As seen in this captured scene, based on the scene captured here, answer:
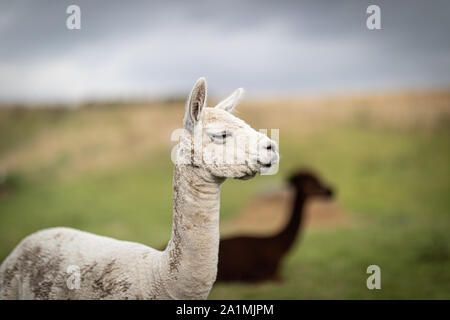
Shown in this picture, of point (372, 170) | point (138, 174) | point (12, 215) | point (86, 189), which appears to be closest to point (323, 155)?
point (372, 170)

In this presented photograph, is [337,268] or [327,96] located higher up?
[327,96]

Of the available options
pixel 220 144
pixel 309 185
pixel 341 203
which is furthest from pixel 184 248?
pixel 341 203

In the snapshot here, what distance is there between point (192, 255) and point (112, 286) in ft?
2.39

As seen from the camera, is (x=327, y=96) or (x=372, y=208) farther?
(x=327, y=96)

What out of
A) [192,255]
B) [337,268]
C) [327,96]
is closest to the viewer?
[192,255]

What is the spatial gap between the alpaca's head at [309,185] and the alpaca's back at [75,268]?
13.3ft

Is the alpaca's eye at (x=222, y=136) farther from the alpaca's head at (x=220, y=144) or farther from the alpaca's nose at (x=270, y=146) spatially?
the alpaca's nose at (x=270, y=146)

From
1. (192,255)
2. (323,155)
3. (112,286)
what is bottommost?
(112,286)

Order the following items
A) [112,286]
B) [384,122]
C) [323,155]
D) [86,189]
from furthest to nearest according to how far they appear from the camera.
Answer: [384,122] → [323,155] → [86,189] → [112,286]

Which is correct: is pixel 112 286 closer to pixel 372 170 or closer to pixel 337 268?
pixel 337 268

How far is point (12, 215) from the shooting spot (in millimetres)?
12984

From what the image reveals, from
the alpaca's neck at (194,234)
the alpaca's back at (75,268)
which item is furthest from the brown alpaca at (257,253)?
the alpaca's neck at (194,234)

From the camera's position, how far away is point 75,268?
3.48 m

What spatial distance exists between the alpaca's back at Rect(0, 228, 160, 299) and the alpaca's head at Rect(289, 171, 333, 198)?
4062 millimetres
